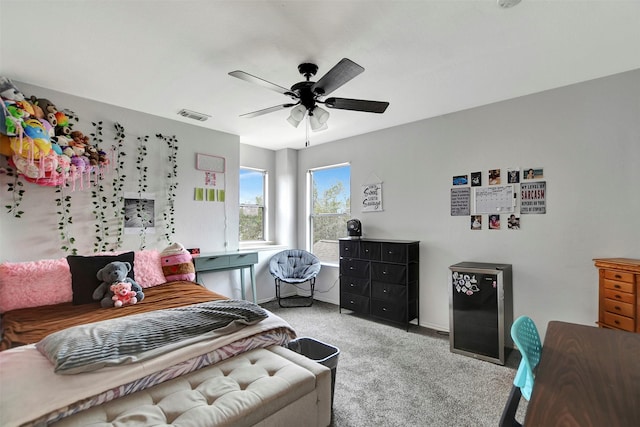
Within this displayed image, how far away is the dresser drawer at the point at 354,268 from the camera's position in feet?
12.9

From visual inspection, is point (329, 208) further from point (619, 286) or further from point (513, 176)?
point (619, 286)

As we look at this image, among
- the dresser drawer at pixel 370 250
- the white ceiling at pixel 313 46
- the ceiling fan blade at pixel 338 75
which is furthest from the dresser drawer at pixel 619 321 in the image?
the ceiling fan blade at pixel 338 75

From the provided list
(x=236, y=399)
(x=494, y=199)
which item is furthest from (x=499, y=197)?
(x=236, y=399)

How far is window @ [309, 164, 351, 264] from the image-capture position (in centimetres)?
475

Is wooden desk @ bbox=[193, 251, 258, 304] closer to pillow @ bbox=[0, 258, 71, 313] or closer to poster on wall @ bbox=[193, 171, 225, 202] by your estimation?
poster on wall @ bbox=[193, 171, 225, 202]

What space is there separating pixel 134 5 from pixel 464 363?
147 inches

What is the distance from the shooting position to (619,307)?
2285 mm

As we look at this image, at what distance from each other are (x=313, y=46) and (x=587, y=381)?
2.33m

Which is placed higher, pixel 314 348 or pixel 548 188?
pixel 548 188

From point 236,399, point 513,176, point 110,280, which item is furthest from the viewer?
point 513,176

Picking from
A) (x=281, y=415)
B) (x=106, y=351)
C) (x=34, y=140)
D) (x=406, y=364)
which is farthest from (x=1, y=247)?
(x=406, y=364)

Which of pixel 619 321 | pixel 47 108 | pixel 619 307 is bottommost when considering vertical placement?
pixel 619 321

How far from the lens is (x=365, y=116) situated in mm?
3605

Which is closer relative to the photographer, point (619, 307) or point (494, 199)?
point (619, 307)
